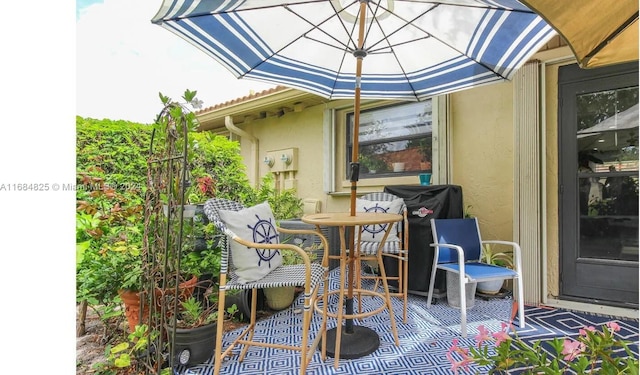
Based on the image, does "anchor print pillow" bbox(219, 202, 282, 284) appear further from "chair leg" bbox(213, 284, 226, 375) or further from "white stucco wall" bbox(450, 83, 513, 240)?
"white stucco wall" bbox(450, 83, 513, 240)

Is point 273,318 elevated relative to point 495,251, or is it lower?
lower

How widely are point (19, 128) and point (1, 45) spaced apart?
0.24 meters

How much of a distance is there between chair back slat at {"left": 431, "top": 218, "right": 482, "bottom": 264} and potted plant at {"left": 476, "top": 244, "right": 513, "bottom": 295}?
258 millimetres

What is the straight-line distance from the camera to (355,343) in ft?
7.05

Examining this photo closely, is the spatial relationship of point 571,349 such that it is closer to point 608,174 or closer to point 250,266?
point 250,266

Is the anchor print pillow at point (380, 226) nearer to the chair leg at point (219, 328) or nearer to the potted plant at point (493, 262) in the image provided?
the potted plant at point (493, 262)

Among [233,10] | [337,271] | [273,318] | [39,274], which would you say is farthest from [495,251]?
[39,274]

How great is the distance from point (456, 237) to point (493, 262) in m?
0.65

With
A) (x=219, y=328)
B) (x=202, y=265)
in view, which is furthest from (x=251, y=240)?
(x=202, y=265)

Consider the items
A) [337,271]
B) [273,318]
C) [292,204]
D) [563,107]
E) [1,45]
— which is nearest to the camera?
[1,45]

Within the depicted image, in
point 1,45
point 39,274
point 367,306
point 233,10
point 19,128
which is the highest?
point 233,10

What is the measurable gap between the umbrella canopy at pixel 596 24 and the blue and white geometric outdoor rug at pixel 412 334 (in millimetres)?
1852

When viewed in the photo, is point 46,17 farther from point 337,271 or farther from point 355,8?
point 337,271

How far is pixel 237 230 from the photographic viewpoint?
1.93 m
